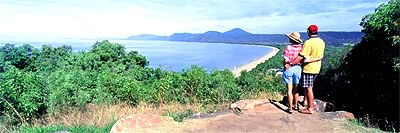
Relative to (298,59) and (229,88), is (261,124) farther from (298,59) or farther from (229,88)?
(229,88)

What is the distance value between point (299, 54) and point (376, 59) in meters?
2.34

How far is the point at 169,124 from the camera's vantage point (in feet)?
22.4

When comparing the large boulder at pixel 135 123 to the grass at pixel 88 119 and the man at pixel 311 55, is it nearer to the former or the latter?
the grass at pixel 88 119

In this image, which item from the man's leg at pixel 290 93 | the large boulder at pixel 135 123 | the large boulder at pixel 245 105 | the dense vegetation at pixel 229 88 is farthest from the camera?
the large boulder at pixel 245 105

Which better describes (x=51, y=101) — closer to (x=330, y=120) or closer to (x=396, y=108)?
(x=330, y=120)

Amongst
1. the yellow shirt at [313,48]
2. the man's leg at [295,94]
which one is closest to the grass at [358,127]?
the man's leg at [295,94]

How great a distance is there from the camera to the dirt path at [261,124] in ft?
21.3

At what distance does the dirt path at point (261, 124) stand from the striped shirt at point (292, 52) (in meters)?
0.99

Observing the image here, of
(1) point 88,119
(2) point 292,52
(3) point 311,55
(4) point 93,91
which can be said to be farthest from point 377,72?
(4) point 93,91

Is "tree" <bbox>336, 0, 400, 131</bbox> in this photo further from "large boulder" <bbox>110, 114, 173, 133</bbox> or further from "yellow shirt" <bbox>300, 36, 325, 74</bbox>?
"large boulder" <bbox>110, 114, 173, 133</bbox>

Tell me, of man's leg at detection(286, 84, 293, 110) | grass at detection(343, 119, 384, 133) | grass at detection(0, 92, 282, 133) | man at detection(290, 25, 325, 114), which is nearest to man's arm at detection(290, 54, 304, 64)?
man at detection(290, 25, 325, 114)

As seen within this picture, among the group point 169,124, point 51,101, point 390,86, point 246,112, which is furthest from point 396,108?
point 51,101

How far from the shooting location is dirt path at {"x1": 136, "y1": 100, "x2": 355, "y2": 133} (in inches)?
256

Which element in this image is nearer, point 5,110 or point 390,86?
point 390,86
